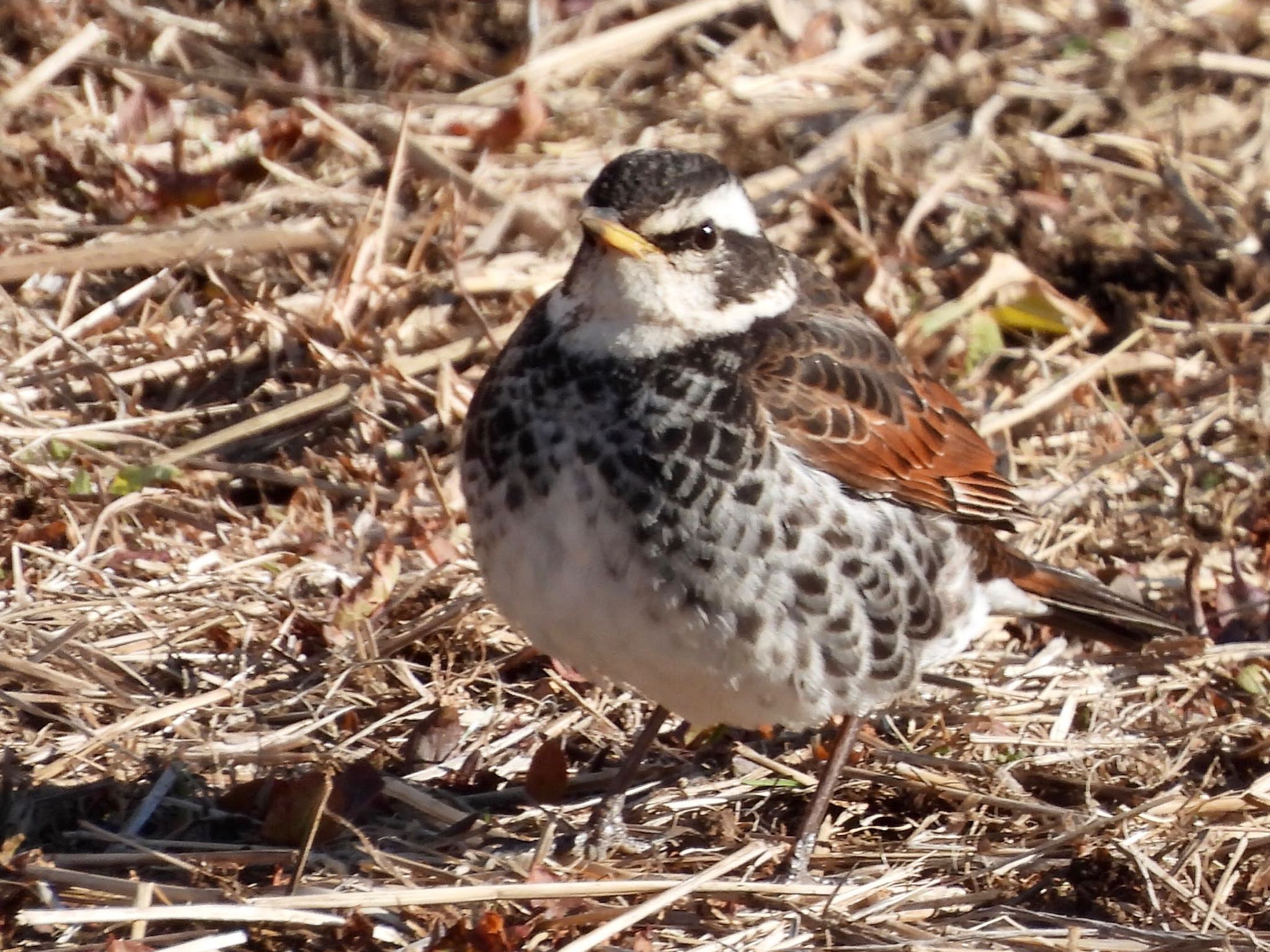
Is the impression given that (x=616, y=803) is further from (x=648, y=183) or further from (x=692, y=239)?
(x=648, y=183)

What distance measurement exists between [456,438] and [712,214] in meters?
2.00

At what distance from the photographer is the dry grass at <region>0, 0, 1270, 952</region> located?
4.82m

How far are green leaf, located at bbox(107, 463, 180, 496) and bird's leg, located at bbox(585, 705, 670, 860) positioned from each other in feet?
5.95

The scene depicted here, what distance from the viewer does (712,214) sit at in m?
4.79

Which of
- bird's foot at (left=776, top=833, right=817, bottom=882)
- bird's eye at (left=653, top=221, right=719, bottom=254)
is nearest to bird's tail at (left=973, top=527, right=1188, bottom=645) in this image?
bird's foot at (left=776, top=833, right=817, bottom=882)

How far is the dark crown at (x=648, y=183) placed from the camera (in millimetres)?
4645

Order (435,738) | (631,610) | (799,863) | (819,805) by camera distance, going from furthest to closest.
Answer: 1. (435,738)
2. (819,805)
3. (799,863)
4. (631,610)

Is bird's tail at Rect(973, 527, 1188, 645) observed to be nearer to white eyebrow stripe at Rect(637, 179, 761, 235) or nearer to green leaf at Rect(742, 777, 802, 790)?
green leaf at Rect(742, 777, 802, 790)

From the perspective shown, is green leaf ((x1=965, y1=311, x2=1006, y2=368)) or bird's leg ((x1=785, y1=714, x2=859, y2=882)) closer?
bird's leg ((x1=785, y1=714, x2=859, y2=882))

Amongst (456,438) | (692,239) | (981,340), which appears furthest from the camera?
(981,340)

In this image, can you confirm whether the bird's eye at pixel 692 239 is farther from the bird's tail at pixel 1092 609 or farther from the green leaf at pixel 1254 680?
the green leaf at pixel 1254 680

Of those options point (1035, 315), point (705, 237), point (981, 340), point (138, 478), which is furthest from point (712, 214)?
point (1035, 315)

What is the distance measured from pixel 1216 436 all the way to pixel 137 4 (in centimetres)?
483

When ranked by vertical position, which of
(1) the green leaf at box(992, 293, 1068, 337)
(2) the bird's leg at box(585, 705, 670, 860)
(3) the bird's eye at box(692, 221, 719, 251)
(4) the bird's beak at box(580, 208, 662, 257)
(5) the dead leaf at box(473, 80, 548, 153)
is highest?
(4) the bird's beak at box(580, 208, 662, 257)
